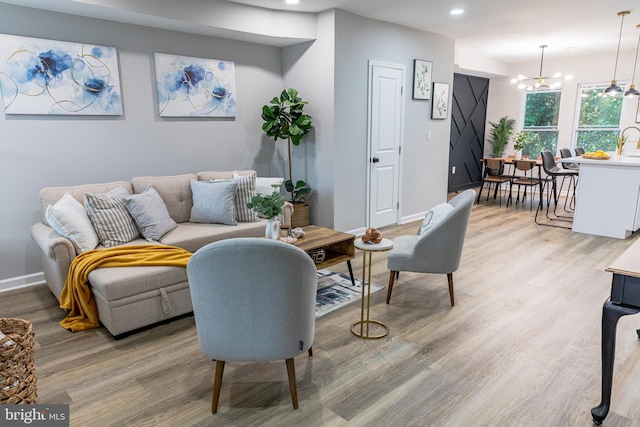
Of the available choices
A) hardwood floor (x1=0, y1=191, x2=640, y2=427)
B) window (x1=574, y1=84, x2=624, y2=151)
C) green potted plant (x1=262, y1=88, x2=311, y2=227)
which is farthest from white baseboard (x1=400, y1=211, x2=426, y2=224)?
window (x1=574, y1=84, x2=624, y2=151)

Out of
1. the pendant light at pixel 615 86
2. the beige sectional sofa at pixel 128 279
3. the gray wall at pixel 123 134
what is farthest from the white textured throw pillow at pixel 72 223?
the pendant light at pixel 615 86

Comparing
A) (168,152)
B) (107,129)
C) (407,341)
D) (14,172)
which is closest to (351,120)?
(168,152)

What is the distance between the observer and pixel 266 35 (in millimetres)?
4328

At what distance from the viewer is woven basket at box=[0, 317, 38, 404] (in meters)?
1.64

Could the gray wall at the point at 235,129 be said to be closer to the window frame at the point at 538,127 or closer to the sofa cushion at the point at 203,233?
the sofa cushion at the point at 203,233

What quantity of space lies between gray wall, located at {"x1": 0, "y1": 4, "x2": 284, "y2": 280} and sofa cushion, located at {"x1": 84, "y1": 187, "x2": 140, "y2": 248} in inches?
29.8

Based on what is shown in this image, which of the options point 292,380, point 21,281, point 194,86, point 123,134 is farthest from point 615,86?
point 21,281

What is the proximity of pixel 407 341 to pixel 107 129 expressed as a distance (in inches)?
129

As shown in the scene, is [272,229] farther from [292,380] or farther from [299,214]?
[299,214]

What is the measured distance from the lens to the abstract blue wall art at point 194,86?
160 inches

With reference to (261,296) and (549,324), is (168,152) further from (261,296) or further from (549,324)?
(549,324)

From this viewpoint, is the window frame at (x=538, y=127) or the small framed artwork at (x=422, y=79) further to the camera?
the window frame at (x=538, y=127)

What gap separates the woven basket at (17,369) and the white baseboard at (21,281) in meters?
2.04

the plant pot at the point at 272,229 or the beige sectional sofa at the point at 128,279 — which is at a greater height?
the plant pot at the point at 272,229
